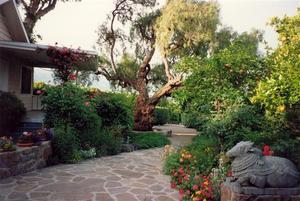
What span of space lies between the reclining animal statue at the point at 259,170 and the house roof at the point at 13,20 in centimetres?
1073

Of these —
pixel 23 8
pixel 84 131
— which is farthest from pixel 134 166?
pixel 23 8

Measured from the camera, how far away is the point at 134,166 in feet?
26.1

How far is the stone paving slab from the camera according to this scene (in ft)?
17.1

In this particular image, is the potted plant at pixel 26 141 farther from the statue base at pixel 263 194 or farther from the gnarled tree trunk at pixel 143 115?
the gnarled tree trunk at pixel 143 115

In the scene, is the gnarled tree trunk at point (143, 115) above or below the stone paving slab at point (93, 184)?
above

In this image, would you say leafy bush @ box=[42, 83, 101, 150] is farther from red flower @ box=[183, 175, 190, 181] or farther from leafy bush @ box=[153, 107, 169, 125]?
leafy bush @ box=[153, 107, 169, 125]

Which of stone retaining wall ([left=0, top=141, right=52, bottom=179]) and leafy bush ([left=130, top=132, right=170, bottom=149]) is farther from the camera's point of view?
leafy bush ([left=130, top=132, right=170, bottom=149])

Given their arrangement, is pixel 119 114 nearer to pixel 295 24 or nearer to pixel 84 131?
pixel 84 131

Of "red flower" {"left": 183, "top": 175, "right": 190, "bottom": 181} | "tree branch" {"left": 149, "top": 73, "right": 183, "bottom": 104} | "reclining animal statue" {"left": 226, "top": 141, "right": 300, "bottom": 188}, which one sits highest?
"tree branch" {"left": 149, "top": 73, "right": 183, "bottom": 104}

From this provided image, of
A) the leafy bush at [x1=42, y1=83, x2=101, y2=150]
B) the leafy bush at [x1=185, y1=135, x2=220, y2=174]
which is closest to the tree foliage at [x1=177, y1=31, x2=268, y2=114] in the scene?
the leafy bush at [x1=185, y1=135, x2=220, y2=174]

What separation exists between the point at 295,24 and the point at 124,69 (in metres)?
14.5

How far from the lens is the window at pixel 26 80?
13.6m

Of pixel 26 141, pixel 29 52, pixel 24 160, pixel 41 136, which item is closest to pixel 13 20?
pixel 29 52

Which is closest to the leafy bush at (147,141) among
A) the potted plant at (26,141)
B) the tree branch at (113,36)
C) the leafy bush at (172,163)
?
the leafy bush at (172,163)
